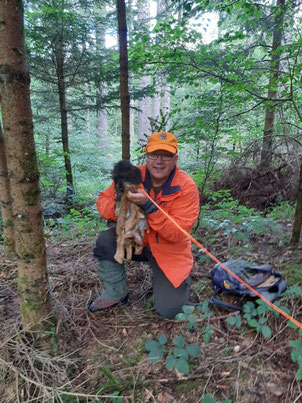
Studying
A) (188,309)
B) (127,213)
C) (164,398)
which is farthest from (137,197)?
(164,398)

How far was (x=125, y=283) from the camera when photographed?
8.83 ft

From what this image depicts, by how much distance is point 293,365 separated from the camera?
1834mm

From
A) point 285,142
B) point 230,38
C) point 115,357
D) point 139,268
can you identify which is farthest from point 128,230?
point 285,142

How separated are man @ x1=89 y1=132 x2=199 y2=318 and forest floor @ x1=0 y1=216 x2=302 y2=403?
0.19 m

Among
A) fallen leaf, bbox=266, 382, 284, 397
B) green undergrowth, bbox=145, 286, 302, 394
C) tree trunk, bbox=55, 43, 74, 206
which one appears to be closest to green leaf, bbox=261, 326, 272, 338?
green undergrowth, bbox=145, 286, 302, 394

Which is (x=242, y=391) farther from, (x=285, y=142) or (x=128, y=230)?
(x=285, y=142)

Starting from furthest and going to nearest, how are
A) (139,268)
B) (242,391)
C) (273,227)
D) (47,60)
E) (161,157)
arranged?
1. (47,60)
2. (273,227)
3. (139,268)
4. (161,157)
5. (242,391)

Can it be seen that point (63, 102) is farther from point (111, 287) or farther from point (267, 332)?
point (267, 332)

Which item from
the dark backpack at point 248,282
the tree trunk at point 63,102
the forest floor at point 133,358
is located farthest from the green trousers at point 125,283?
the tree trunk at point 63,102

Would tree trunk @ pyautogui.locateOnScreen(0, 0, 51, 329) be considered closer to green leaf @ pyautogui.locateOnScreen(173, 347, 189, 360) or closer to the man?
the man

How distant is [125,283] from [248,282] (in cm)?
131

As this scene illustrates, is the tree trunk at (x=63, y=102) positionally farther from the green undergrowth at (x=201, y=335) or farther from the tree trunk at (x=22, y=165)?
the green undergrowth at (x=201, y=335)

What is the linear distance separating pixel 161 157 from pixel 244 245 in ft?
7.11

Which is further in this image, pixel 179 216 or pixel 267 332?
pixel 179 216
